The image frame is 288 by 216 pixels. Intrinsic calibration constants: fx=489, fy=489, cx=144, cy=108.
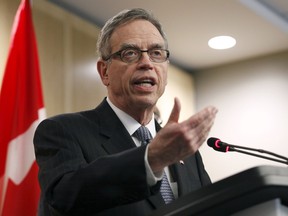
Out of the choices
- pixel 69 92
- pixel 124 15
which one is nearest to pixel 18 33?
pixel 69 92

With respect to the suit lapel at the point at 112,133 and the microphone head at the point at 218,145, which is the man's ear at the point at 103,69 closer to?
the suit lapel at the point at 112,133

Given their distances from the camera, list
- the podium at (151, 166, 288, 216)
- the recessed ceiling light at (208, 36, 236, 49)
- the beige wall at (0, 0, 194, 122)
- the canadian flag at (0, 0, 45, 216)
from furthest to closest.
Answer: the recessed ceiling light at (208, 36, 236, 49) < the beige wall at (0, 0, 194, 122) < the canadian flag at (0, 0, 45, 216) < the podium at (151, 166, 288, 216)

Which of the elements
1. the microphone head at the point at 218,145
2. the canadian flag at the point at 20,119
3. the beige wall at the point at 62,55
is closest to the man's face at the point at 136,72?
the microphone head at the point at 218,145

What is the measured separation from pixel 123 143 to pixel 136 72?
0.29 metres

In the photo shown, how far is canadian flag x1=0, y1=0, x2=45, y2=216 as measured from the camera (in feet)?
8.96

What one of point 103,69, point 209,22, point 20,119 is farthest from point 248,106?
point 103,69

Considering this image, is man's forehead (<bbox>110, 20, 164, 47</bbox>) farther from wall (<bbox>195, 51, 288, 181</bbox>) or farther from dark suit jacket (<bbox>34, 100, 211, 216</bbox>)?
wall (<bbox>195, 51, 288, 181</bbox>)

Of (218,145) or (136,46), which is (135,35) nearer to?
(136,46)

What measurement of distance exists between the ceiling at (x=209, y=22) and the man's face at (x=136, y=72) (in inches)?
82.7

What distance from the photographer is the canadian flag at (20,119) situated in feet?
8.96

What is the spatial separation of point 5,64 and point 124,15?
4.92 feet

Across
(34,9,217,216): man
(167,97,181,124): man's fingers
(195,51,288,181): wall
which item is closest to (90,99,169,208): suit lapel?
(34,9,217,216): man

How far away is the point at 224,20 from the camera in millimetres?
4254

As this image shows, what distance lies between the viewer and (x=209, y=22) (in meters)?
4.28
